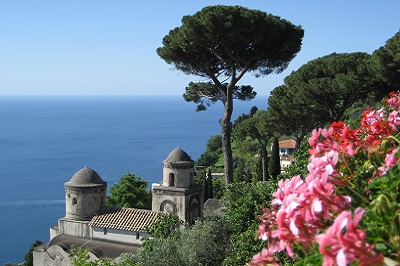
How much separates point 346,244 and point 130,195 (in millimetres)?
31533

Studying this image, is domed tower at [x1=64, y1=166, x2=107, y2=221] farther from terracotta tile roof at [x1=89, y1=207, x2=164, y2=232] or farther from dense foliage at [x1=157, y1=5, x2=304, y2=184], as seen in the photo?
dense foliage at [x1=157, y1=5, x2=304, y2=184]

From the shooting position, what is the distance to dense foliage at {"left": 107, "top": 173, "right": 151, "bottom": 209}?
3217 centimetres

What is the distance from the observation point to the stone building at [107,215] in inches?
715

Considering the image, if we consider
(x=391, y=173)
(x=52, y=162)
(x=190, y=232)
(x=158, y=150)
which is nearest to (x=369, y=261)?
(x=391, y=173)

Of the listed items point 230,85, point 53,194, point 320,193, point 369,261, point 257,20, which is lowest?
point 53,194

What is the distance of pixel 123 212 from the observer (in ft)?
62.2

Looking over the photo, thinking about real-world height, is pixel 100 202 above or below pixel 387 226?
below

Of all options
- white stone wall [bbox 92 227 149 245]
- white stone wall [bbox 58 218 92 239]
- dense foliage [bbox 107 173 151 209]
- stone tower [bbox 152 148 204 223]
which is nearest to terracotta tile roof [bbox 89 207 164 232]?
white stone wall [bbox 92 227 149 245]

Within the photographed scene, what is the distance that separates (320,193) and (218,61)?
19.2m

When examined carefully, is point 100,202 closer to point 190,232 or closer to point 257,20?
point 190,232

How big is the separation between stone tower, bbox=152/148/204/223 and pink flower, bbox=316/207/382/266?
17731 mm

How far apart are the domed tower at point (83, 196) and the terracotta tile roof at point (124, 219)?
0.44m

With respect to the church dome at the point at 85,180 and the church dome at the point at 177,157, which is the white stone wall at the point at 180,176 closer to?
the church dome at the point at 177,157

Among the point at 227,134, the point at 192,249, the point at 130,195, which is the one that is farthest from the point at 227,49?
the point at 130,195
